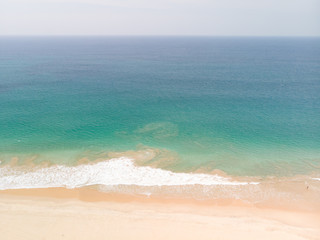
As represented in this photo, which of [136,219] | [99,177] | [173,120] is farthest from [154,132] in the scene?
[136,219]

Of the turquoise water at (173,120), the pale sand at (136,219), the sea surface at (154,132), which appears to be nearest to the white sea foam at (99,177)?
the sea surface at (154,132)

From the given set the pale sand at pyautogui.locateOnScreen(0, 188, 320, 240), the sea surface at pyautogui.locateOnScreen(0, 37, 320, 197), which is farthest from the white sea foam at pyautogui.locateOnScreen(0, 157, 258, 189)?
the pale sand at pyautogui.locateOnScreen(0, 188, 320, 240)

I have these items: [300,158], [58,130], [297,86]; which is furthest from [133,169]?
[297,86]

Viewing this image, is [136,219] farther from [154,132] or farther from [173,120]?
[173,120]

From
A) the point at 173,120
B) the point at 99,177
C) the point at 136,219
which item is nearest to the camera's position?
the point at 136,219

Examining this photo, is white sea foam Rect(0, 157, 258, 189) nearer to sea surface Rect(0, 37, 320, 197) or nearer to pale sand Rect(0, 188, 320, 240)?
sea surface Rect(0, 37, 320, 197)

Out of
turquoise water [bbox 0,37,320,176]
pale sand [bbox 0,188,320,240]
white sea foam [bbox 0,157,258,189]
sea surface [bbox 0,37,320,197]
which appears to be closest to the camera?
pale sand [bbox 0,188,320,240]
